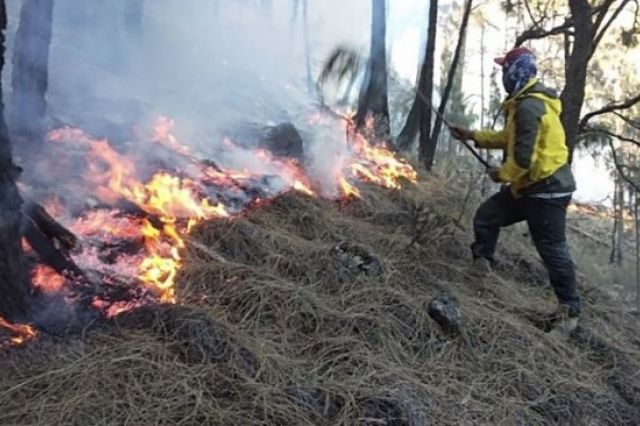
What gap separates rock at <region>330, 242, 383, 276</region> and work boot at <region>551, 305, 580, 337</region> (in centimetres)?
130

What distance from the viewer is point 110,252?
3998 mm

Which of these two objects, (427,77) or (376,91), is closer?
(427,77)

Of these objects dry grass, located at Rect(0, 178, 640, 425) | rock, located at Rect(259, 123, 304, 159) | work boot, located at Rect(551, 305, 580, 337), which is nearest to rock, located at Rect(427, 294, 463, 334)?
dry grass, located at Rect(0, 178, 640, 425)

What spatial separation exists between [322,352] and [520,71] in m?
2.54

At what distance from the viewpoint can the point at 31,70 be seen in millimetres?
5895

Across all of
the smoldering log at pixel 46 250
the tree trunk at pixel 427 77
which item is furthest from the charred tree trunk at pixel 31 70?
the tree trunk at pixel 427 77

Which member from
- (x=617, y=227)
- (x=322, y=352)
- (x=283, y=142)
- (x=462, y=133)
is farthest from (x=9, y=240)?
(x=617, y=227)

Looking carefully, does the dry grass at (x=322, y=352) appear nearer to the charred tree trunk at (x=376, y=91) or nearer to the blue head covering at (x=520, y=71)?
the blue head covering at (x=520, y=71)

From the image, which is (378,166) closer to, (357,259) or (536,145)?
(357,259)

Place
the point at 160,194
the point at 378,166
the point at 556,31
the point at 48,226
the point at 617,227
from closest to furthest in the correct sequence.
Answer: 1. the point at 48,226
2. the point at 160,194
3. the point at 556,31
4. the point at 378,166
5. the point at 617,227

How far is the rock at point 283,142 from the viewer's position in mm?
7270

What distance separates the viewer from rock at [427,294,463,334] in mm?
4008

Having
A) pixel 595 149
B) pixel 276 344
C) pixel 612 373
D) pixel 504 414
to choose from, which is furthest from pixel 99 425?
pixel 595 149

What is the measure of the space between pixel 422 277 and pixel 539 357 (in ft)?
3.61
